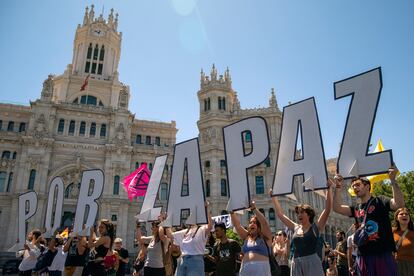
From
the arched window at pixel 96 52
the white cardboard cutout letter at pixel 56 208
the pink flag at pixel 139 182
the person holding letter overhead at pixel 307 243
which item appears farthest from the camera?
the arched window at pixel 96 52

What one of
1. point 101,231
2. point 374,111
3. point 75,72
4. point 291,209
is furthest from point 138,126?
point 374,111

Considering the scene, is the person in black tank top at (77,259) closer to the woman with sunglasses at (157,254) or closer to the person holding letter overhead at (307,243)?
the woman with sunglasses at (157,254)

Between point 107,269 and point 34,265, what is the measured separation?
4.21 metres

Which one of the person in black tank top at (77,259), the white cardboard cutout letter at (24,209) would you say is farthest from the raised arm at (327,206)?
the white cardboard cutout letter at (24,209)

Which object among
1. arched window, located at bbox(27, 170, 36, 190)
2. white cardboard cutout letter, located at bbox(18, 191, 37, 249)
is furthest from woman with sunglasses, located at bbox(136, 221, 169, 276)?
arched window, located at bbox(27, 170, 36, 190)

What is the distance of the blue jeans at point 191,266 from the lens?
719 cm

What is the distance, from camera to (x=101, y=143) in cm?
4419

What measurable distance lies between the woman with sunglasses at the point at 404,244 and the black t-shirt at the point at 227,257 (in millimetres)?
3322

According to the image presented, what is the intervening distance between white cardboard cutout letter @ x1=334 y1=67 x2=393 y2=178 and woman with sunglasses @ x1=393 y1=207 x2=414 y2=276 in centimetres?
156

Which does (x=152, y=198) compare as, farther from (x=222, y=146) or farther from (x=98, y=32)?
(x=98, y=32)

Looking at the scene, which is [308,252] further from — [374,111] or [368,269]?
[374,111]

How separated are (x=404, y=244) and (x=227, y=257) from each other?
3.67m

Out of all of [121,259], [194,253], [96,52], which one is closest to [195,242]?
[194,253]

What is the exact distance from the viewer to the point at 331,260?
14266 mm
